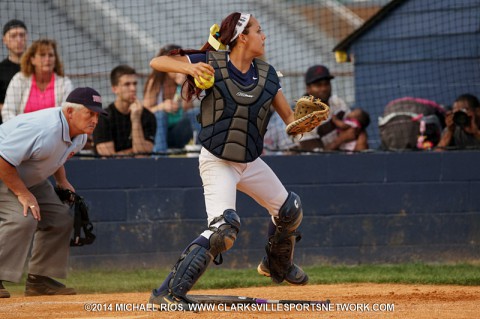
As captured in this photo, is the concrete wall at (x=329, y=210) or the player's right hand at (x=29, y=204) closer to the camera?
the player's right hand at (x=29, y=204)

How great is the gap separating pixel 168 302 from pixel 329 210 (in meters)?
3.91

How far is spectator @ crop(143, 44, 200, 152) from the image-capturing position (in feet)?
33.6

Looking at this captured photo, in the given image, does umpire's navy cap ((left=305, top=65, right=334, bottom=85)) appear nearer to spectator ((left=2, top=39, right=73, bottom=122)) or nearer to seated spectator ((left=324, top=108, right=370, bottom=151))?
seated spectator ((left=324, top=108, right=370, bottom=151))

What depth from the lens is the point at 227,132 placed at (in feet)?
21.4

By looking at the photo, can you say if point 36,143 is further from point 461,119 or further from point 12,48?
point 461,119

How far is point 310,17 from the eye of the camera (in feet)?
48.1

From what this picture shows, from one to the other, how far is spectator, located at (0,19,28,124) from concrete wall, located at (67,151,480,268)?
1224mm

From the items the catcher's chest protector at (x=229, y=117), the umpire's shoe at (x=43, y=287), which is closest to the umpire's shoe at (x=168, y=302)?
the catcher's chest protector at (x=229, y=117)

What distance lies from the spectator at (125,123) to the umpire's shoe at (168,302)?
150 inches

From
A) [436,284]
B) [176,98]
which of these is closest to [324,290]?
[436,284]

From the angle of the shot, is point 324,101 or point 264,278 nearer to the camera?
point 264,278

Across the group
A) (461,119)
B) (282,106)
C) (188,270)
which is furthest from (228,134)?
(461,119)

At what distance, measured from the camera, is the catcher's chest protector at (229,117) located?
6527mm

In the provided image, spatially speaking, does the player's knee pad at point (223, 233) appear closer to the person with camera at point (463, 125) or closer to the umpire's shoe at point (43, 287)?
the umpire's shoe at point (43, 287)
